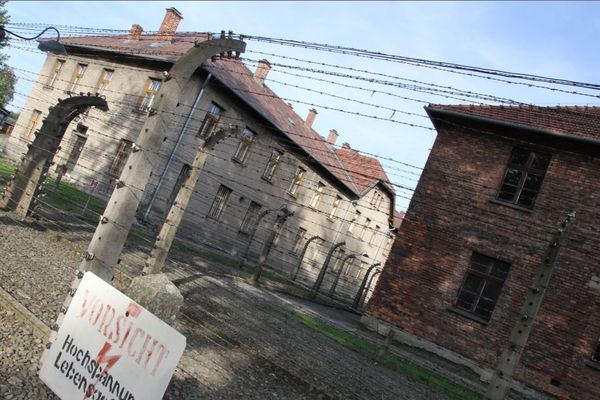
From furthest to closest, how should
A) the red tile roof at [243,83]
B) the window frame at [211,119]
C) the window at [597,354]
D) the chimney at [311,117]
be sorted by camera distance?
1. the chimney at [311,117]
2. the window frame at [211,119]
3. the red tile roof at [243,83]
4. the window at [597,354]

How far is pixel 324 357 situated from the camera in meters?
8.38

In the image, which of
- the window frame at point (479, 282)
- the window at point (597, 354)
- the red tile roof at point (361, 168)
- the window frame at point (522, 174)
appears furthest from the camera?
the red tile roof at point (361, 168)

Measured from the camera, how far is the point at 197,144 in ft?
65.9

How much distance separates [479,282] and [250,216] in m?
14.7

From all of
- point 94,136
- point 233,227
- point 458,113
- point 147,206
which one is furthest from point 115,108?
point 458,113

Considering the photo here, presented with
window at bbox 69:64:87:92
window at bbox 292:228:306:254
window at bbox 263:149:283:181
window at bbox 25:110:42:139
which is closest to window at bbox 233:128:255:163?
window at bbox 263:149:283:181

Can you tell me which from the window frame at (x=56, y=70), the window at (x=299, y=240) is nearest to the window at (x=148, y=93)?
the window frame at (x=56, y=70)

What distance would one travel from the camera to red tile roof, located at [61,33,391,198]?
19.5 meters

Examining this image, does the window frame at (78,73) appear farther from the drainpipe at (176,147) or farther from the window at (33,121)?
the drainpipe at (176,147)

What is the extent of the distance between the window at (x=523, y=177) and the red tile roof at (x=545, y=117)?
822mm

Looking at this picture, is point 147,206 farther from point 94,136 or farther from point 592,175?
point 592,175

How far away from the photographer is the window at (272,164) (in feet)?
80.3

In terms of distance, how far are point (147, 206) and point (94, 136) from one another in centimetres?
565

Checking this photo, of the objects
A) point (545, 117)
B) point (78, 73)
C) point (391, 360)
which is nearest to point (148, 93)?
point (78, 73)
